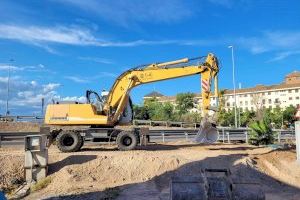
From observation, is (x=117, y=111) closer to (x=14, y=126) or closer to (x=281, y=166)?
(x=281, y=166)

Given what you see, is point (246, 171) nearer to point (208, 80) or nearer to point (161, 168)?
point (161, 168)

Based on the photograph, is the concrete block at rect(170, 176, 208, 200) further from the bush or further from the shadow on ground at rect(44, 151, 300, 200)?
the bush

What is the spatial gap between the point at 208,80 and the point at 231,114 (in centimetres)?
7219

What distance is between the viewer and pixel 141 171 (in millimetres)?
18250

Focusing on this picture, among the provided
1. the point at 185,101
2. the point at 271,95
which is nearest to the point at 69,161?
the point at 185,101

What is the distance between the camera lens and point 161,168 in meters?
18.4

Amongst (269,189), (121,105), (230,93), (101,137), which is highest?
(230,93)

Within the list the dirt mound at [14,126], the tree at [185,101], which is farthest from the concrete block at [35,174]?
the tree at [185,101]

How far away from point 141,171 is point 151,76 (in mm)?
6864

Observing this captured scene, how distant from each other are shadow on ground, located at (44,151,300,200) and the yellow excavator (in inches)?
115

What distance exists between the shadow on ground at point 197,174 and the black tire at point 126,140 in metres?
4.59

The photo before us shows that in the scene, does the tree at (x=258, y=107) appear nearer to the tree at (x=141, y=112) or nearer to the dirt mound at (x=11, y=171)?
the tree at (x=141, y=112)

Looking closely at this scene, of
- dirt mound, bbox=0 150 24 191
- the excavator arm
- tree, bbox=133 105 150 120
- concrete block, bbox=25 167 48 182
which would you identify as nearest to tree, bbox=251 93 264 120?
tree, bbox=133 105 150 120

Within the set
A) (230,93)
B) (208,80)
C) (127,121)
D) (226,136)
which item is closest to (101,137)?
(127,121)
